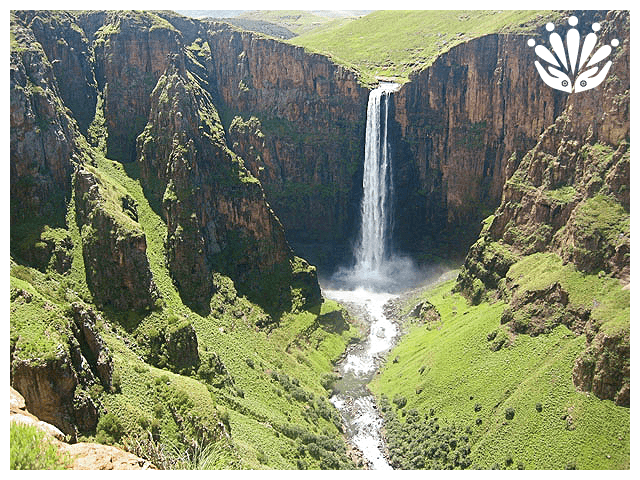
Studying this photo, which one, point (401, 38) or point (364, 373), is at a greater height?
point (401, 38)

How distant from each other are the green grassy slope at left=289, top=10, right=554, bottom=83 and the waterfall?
5.26 metres

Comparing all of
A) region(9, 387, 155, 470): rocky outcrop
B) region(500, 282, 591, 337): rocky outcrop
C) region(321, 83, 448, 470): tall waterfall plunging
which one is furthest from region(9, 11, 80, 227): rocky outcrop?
region(500, 282, 591, 337): rocky outcrop

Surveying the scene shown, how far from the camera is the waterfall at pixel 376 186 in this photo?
6725cm

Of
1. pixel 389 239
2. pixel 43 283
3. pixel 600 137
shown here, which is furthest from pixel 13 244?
pixel 389 239

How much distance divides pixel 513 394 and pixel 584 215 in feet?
→ 43.3

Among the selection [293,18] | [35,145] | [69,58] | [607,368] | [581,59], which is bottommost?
[607,368]

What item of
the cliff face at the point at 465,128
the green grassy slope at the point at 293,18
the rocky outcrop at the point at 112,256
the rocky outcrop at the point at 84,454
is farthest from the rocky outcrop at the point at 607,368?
the green grassy slope at the point at 293,18

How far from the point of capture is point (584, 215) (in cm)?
3659

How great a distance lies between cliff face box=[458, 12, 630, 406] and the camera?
94.1 ft

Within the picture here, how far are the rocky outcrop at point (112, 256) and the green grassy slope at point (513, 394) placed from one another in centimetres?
1972

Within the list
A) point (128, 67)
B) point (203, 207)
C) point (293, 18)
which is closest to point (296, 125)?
point (128, 67)

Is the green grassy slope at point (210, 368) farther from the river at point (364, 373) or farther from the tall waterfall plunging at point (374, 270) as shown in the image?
the tall waterfall plunging at point (374, 270)

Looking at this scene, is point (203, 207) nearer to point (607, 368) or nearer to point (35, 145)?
point (35, 145)

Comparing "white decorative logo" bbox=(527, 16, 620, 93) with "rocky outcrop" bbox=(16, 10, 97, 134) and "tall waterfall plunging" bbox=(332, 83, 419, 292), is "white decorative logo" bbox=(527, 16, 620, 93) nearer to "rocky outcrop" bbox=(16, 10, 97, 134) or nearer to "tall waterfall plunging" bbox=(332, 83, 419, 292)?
"tall waterfall plunging" bbox=(332, 83, 419, 292)
